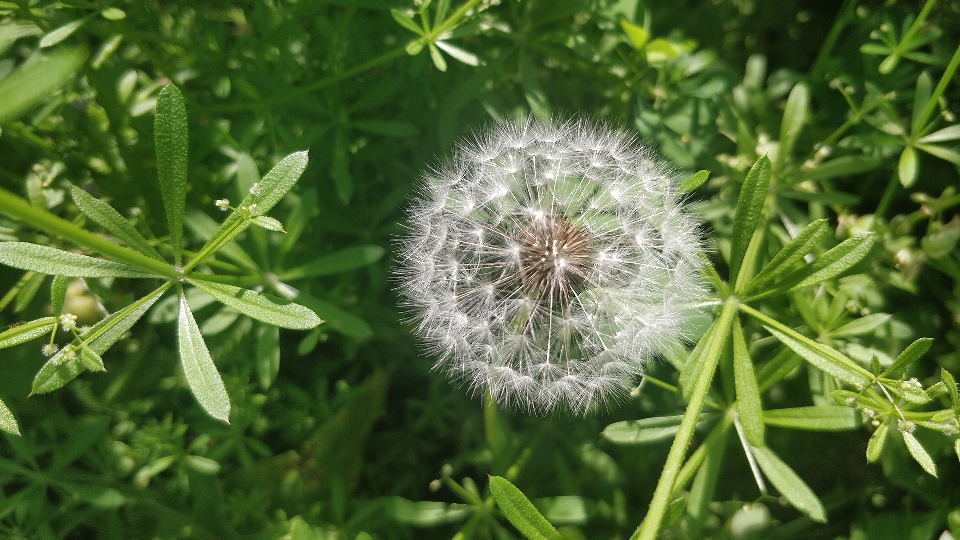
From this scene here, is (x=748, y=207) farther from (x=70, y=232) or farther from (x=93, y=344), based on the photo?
(x=93, y=344)

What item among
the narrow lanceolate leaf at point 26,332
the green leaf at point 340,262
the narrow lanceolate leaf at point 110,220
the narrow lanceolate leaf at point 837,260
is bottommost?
the narrow lanceolate leaf at point 26,332

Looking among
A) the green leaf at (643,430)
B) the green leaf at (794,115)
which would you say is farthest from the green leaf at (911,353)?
the green leaf at (794,115)

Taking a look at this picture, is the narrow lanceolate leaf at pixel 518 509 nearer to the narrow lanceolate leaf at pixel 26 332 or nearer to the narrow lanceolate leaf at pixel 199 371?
the narrow lanceolate leaf at pixel 199 371

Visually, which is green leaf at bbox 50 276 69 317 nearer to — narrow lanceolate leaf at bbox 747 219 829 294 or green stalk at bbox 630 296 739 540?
green stalk at bbox 630 296 739 540

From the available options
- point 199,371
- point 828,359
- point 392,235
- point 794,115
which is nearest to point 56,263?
point 199,371

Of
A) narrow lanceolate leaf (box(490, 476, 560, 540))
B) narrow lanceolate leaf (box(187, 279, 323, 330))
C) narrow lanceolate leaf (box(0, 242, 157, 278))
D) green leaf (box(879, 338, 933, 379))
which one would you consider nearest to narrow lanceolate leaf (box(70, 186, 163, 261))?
narrow lanceolate leaf (box(0, 242, 157, 278))

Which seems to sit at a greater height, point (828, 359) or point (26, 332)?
point (828, 359)

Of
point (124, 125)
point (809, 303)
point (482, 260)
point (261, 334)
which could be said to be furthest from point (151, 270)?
point (809, 303)
